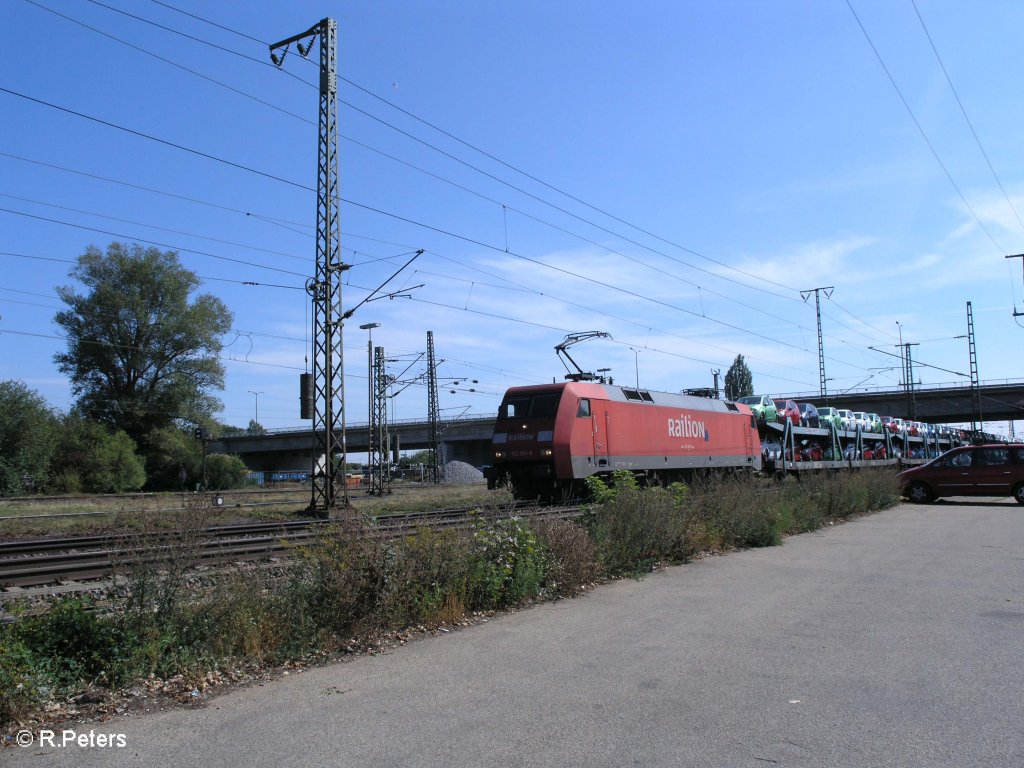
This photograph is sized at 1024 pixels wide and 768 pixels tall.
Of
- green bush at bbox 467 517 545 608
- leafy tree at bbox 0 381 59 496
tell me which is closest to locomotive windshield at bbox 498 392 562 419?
green bush at bbox 467 517 545 608

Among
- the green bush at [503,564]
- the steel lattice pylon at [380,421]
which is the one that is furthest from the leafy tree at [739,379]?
the green bush at [503,564]

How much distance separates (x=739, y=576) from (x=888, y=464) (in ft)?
90.6

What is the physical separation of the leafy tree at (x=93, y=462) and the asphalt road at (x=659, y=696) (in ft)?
147

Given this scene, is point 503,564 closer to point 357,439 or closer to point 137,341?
point 137,341

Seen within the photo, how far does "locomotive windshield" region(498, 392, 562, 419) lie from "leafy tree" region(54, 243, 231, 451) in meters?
38.5

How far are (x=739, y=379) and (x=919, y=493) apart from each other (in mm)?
52845

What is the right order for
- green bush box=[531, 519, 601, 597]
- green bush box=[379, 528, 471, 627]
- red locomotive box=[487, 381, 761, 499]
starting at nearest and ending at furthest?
1. green bush box=[379, 528, 471, 627]
2. green bush box=[531, 519, 601, 597]
3. red locomotive box=[487, 381, 761, 499]

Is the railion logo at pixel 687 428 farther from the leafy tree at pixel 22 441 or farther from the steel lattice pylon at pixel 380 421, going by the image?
the leafy tree at pixel 22 441

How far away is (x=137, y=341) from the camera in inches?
2008

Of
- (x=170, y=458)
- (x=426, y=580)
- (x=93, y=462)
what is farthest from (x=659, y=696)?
(x=170, y=458)

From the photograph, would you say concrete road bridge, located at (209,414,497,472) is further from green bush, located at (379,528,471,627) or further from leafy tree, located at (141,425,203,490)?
green bush, located at (379,528,471,627)

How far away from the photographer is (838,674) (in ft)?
18.2

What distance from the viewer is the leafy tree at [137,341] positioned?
50188 mm

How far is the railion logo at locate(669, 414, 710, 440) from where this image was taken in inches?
917
